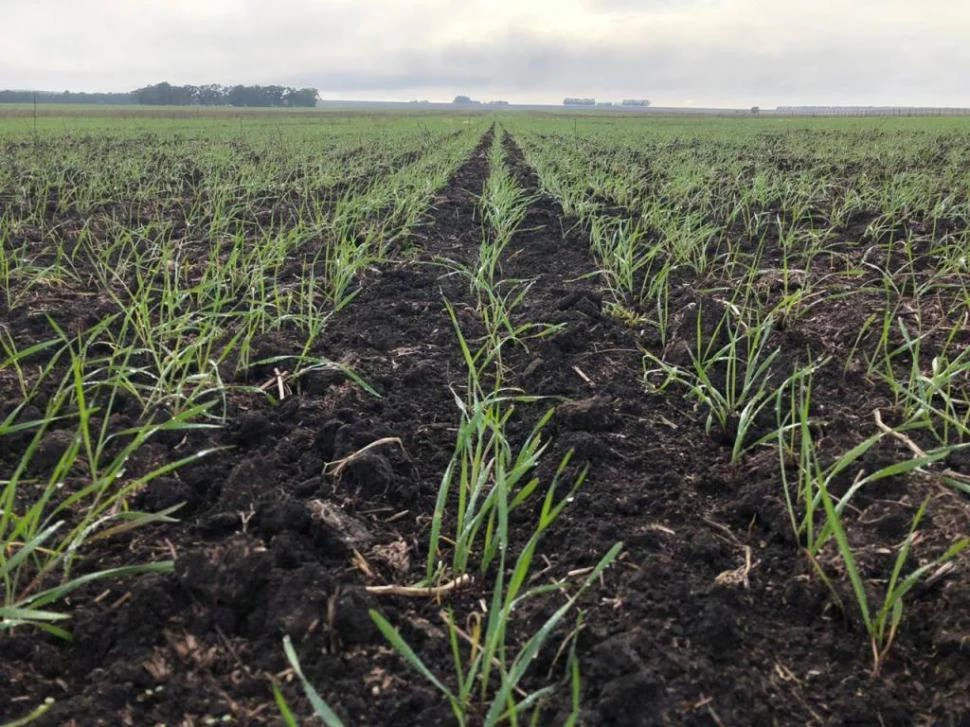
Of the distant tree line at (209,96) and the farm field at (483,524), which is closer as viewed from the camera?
the farm field at (483,524)

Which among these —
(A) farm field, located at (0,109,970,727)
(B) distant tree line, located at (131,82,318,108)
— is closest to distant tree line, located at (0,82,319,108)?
(B) distant tree line, located at (131,82,318,108)

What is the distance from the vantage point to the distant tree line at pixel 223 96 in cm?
6950

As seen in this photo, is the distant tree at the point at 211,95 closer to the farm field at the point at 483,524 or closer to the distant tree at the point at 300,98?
the distant tree at the point at 300,98

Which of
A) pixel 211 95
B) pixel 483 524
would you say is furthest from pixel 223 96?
pixel 483 524

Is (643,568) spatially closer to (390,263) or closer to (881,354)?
(881,354)

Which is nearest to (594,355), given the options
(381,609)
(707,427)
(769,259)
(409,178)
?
(707,427)

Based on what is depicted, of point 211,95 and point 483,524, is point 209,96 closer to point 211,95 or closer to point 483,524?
point 211,95

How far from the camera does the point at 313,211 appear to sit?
5.47m

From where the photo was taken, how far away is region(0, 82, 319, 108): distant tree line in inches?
2724

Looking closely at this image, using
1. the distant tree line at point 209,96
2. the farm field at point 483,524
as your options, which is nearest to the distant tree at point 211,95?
the distant tree line at point 209,96

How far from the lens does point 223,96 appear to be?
73375 mm

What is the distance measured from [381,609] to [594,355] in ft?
4.86

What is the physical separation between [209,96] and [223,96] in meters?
1.27

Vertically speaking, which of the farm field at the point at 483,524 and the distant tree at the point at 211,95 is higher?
the distant tree at the point at 211,95
